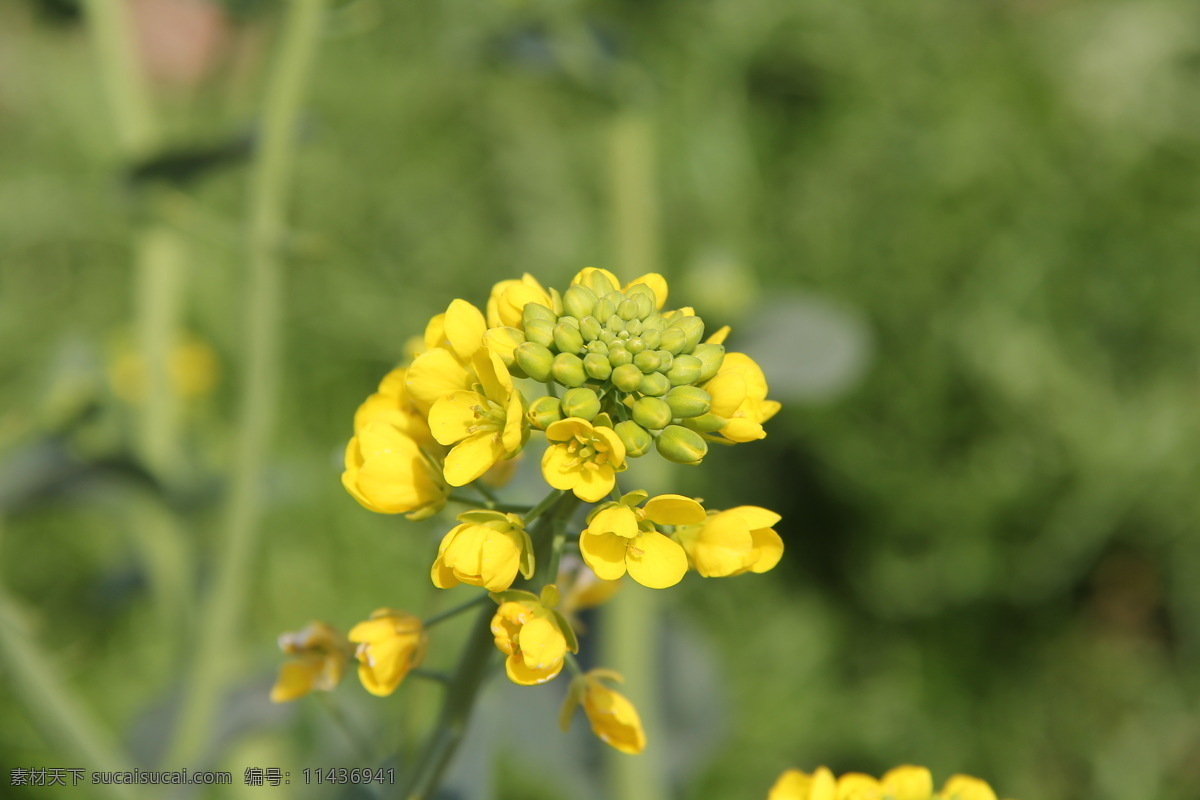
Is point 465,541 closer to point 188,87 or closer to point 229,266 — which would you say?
point 229,266

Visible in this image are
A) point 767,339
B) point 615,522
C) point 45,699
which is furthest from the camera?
point 767,339

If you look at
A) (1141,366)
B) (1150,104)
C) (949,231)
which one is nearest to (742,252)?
(949,231)

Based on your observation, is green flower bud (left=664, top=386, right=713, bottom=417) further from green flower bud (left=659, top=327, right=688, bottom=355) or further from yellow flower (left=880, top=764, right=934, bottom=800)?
yellow flower (left=880, top=764, right=934, bottom=800)

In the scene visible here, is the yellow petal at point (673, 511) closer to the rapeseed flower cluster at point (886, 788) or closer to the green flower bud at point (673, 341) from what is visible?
the green flower bud at point (673, 341)

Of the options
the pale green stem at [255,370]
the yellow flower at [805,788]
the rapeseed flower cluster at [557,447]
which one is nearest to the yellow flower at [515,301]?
the rapeseed flower cluster at [557,447]

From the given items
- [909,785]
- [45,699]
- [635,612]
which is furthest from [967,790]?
[45,699]

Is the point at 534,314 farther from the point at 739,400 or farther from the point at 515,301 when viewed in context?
the point at 739,400
